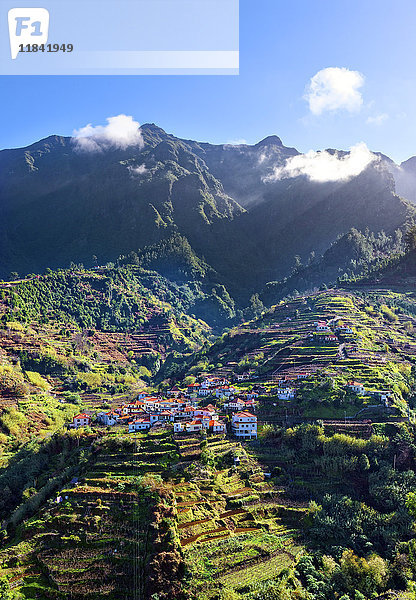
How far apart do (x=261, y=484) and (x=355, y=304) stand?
226 feet

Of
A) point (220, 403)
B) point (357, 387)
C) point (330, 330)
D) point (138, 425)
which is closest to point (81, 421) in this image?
point (138, 425)

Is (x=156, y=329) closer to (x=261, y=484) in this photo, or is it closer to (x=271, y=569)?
(x=261, y=484)

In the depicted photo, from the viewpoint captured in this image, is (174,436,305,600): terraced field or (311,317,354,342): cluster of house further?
(311,317,354,342): cluster of house

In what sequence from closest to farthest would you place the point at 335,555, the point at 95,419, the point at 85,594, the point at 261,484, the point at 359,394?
the point at 85,594 → the point at 335,555 → the point at 261,484 → the point at 359,394 → the point at 95,419

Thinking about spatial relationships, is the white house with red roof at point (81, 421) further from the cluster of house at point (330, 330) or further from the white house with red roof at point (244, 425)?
the cluster of house at point (330, 330)

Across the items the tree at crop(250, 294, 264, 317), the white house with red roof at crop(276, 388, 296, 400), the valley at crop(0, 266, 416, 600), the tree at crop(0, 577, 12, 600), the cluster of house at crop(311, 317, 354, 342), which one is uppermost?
the tree at crop(250, 294, 264, 317)

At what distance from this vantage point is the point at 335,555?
150 feet

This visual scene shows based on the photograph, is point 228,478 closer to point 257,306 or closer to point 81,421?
point 81,421

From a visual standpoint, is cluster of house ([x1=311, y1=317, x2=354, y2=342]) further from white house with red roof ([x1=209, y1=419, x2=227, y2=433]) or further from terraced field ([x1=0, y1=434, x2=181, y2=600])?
terraced field ([x1=0, y1=434, x2=181, y2=600])

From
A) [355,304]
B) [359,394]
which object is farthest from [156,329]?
[359,394]

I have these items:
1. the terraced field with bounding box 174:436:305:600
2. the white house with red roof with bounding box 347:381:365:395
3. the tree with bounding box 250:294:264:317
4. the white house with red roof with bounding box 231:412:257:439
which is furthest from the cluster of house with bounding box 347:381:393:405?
the tree with bounding box 250:294:264:317

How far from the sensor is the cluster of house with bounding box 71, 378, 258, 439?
6188 centimetres

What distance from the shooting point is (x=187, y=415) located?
6525cm

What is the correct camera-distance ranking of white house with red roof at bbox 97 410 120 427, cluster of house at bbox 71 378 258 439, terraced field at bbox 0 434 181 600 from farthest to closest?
white house with red roof at bbox 97 410 120 427 → cluster of house at bbox 71 378 258 439 → terraced field at bbox 0 434 181 600
